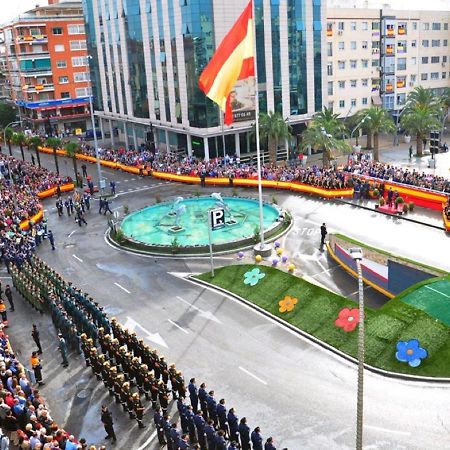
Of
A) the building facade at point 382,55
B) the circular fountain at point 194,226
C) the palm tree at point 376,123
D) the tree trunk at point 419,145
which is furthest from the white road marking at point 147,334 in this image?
the building facade at point 382,55

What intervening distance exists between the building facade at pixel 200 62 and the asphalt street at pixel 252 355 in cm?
2740

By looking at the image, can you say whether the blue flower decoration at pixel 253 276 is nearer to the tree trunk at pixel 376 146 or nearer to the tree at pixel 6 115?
the tree trunk at pixel 376 146

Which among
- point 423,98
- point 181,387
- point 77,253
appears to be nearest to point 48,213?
point 77,253

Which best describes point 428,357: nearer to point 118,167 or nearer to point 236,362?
point 236,362

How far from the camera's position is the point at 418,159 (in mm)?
64250

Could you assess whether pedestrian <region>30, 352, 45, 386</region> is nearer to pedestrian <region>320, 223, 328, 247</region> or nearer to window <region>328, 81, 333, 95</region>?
pedestrian <region>320, 223, 328, 247</region>

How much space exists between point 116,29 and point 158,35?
13265 millimetres

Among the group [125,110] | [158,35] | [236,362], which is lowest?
[236,362]

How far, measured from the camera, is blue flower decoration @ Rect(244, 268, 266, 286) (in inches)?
1219

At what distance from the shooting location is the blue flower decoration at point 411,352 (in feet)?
72.5

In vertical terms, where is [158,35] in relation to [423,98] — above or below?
above

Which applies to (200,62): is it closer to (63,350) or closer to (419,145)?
(419,145)

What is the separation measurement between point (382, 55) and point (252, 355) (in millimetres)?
65372

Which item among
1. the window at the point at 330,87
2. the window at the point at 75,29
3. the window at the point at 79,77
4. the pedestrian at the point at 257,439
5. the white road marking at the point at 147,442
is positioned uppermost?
the window at the point at 75,29
